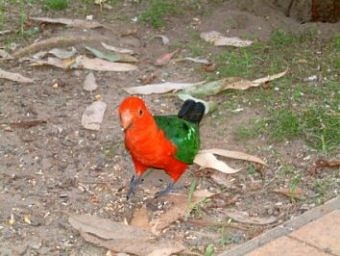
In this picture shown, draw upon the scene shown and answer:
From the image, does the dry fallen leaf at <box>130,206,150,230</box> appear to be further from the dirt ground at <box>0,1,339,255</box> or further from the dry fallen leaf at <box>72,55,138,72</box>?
the dry fallen leaf at <box>72,55,138,72</box>

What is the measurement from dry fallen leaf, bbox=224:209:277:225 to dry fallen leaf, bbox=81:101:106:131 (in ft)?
3.47

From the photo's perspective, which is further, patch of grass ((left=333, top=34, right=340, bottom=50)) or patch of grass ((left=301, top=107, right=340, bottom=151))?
patch of grass ((left=333, top=34, right=340, bottom=50))

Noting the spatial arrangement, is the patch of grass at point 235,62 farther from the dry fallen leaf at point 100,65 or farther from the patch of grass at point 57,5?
the patch of grass at point 57,5

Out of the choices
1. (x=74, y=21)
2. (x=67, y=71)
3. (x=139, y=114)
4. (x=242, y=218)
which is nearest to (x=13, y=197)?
(x=139, y=114)

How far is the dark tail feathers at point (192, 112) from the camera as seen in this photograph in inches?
181

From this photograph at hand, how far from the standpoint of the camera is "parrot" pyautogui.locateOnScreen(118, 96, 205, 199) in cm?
406

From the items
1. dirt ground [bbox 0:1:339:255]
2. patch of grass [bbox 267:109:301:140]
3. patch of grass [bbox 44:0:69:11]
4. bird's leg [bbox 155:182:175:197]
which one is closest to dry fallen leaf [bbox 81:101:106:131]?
dirt ground [bbox 0:1:339:255]

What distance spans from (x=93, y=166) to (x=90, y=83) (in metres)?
0.95

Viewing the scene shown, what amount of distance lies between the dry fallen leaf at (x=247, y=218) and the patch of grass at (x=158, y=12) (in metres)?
2.25

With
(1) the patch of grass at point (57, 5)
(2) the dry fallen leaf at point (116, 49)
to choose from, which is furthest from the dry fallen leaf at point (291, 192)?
(1) the patch of grass at point (57, 5)

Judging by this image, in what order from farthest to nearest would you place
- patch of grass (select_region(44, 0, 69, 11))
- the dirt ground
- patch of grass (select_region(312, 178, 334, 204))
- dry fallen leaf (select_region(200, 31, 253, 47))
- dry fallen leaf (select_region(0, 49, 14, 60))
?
1. patch of grass (select_region(44, 0, 69, 11))
2. dry fallen leaf (select_region(200, 31, 253, 47))
3. dry fallen leaf (select_region(0, 49, 14, 60))
4. patch of grass (select_region(312, 178, 334, 204))
5. the dirt ground

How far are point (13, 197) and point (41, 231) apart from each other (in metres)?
0.33

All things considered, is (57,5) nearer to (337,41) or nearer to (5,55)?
(5,55)

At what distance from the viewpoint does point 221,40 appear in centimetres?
586
